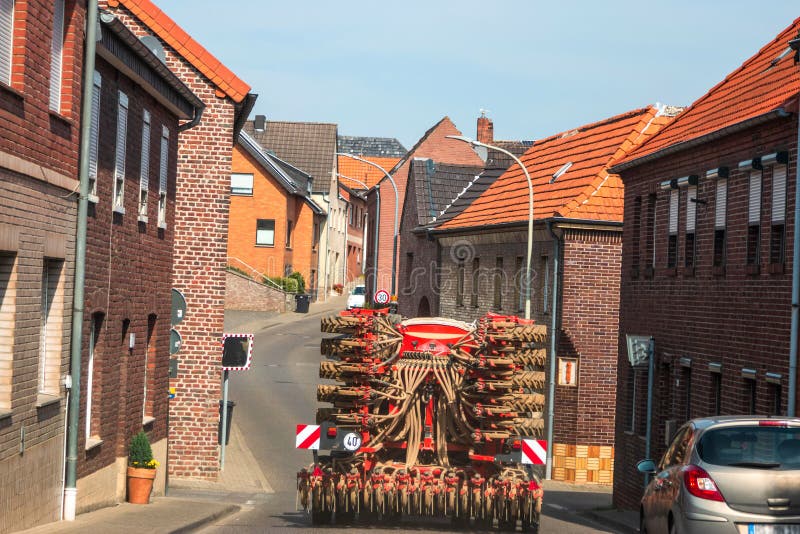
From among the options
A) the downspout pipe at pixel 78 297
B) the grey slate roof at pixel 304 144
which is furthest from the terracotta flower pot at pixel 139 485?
the grey slate roof at pixel 304 144

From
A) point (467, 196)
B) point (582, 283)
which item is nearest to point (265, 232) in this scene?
point (467, 196)

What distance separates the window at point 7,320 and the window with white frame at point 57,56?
2.17 m

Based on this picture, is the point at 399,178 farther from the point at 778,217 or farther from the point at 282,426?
the point at 778,217

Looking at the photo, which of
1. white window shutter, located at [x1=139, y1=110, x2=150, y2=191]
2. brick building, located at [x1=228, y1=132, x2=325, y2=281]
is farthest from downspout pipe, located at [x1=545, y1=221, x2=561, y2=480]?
brick building, located at [x1=228, y1=132, x2=325, y2=281]

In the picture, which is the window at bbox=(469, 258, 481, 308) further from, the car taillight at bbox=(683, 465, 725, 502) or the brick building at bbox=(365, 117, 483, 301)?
the car taillight at bbox=(683, 465, 725, 502)

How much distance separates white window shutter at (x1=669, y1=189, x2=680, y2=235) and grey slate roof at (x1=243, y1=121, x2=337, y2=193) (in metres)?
59.9

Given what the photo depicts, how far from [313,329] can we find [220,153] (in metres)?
34.2

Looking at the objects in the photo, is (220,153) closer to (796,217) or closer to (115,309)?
(115,309)

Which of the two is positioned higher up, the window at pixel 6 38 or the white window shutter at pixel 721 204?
the window at pixel 6 38

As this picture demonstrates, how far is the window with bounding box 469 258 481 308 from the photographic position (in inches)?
1613

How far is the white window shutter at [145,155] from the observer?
20.8 m

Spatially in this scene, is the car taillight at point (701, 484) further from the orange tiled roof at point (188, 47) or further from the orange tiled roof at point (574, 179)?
the orange tiled roof at point (574, 179)

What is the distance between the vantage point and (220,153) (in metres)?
27.0

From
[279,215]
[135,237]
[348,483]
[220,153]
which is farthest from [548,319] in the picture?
[279,215]
